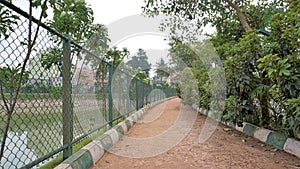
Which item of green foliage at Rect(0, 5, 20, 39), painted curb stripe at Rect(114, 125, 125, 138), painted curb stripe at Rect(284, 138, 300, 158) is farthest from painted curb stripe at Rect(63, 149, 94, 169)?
painted curb stripe at Rect(284, 138, 300, 158)

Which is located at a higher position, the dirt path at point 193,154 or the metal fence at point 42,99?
the metal fence at point 42,99

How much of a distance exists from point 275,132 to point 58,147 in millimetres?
2728

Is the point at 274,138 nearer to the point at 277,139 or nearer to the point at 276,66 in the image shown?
the point at 277,139

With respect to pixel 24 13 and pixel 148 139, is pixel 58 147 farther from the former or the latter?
pixel 148 139

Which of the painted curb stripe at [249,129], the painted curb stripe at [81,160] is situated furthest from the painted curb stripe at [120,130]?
the painted curb stripe at [249,129]

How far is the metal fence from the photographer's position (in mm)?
1460

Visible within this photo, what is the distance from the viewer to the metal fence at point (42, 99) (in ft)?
4.79

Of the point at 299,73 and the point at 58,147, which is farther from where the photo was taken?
the point at 299,73

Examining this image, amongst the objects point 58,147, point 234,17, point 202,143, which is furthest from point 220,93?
point 58,147

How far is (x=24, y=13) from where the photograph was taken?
1.55 metres

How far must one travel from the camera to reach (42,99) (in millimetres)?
1927

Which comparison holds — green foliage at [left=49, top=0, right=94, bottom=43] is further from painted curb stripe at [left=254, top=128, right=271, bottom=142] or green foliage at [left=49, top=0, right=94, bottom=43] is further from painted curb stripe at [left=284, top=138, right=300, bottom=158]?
painted curb stripe at [left=284, top=138, right=300, bottom=158]

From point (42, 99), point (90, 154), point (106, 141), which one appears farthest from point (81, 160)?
point (106, 141)

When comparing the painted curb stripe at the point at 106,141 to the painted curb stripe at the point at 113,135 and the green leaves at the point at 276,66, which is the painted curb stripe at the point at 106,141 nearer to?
the painted curb stripe at the point at 113,135
